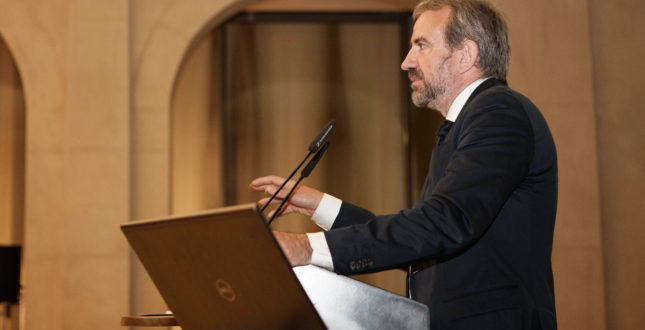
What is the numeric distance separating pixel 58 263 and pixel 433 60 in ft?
11.8

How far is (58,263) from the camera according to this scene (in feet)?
15.7

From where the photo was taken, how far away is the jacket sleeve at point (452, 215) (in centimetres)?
147

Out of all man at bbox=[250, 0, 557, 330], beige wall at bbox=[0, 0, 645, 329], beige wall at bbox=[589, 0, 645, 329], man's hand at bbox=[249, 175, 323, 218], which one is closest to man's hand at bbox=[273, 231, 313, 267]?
man at bbox=[250, 0, 557, 330]

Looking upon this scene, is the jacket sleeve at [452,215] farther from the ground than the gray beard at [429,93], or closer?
closer

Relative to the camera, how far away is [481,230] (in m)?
1.51

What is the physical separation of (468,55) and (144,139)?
3352 mm

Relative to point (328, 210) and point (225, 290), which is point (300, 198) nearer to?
point (328, 210)

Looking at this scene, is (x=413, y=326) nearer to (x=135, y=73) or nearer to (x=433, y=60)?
(x=433, y=60)

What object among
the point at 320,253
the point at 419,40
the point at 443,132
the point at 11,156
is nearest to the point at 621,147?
the point at 419,40

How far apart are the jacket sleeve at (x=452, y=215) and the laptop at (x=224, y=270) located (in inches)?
8.0

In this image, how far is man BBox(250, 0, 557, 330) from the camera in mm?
1473

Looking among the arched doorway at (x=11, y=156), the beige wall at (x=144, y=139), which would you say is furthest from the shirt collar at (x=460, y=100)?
the arched doorway at (x=11, y=156)

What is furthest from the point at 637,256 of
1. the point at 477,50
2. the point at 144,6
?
the point at 144,6

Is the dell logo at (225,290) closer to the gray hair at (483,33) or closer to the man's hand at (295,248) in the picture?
the man's hand at (295,248)
